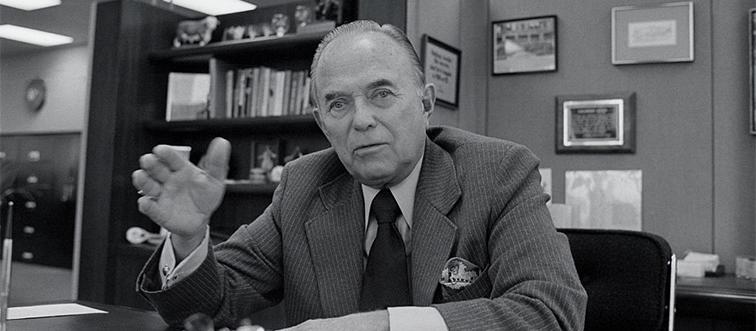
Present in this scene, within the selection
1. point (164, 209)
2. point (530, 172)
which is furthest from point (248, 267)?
point (530, 172)

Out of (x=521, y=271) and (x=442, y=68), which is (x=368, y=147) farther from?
(x=442, y=68)

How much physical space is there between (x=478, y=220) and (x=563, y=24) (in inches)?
84.3

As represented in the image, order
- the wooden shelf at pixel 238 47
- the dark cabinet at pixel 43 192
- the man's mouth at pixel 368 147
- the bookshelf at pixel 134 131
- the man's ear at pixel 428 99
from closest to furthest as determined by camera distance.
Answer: the man's mouth at pixel 368 147 → the man's ear at pixel 428 99 → the wooden shelf at pixel 238 47 → the bookshelf at pixel 134 131 → the dark cabinet at pixel 43 192

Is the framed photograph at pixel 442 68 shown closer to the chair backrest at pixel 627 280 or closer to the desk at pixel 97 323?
the chair backrest at pixel 627 280

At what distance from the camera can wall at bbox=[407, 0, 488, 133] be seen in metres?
2.97

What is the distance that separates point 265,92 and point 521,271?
244 centimetres

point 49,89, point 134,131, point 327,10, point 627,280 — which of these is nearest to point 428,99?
point 627,280

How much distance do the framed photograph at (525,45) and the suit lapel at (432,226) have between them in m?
1.92

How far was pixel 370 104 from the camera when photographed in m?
1.26

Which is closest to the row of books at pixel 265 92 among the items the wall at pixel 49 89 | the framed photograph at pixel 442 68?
the framed photograph at pixel 442 68

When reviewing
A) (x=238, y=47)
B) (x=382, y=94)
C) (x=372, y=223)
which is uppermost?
(x=238, y=47)

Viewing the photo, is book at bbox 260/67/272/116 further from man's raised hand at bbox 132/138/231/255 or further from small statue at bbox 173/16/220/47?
man's raised hand at bbox 132/138/231/255

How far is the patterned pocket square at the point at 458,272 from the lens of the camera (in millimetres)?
1179

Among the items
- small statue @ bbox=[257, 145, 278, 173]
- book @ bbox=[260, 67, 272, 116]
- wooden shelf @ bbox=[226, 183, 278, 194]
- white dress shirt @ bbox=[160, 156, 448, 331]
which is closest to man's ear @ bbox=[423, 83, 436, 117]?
white dress shirt @ bbox=[160, 156, 448, 331]
